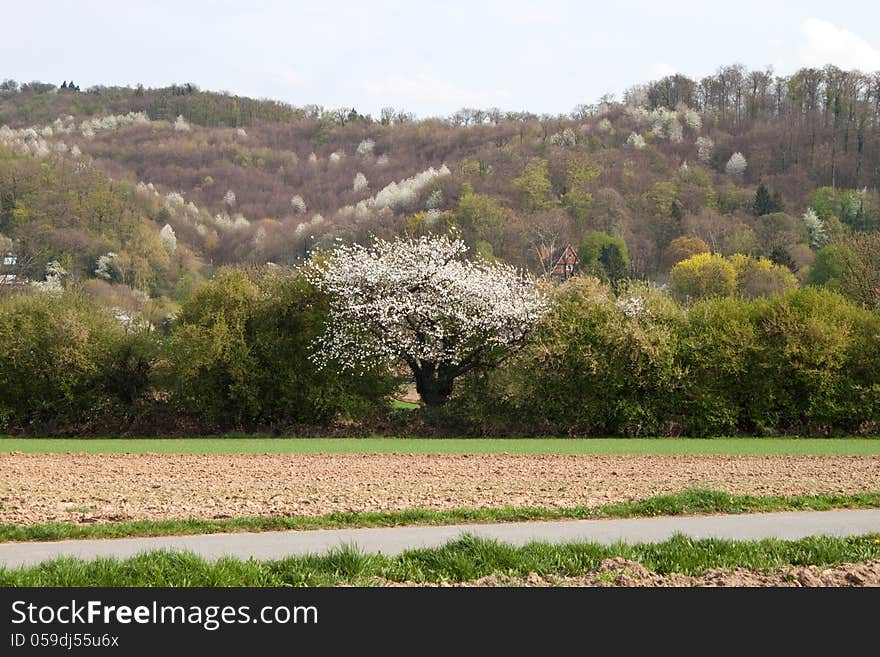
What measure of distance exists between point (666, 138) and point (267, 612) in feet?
555

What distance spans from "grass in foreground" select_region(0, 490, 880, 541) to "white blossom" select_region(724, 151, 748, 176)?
139m

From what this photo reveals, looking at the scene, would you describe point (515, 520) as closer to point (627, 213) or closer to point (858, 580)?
point (858, 580)

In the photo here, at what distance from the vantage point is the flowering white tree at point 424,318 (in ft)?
130

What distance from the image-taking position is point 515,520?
555 inches

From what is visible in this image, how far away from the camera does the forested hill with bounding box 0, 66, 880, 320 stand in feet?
372

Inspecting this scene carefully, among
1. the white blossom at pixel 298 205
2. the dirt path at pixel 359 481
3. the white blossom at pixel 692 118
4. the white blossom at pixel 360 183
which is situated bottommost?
the dirt path at pixel 359 481

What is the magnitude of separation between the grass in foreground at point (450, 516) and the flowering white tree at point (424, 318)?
23.4 meters

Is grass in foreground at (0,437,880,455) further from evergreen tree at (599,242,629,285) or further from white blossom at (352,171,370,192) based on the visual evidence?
white blossom at (352,171,370,192)

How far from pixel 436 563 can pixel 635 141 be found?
165 metres

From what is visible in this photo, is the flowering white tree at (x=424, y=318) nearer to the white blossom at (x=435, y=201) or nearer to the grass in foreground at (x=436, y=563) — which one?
the grass in foreground at (x=436, y=563)

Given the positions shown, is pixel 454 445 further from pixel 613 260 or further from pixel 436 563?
pixel 613 260

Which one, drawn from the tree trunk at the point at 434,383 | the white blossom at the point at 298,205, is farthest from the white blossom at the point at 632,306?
the white blossom at the point at 298,205

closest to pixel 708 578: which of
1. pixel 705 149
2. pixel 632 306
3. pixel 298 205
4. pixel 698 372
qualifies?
pixel 698 372

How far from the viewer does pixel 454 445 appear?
33.6 m
